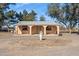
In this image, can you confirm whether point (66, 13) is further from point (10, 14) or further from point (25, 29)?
point (10, 14)

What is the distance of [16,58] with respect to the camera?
23.3 ft

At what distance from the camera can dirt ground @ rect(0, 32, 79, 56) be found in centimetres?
723

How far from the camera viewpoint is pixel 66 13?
24.6ft

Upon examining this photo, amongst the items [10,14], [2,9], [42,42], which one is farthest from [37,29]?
[2,9]

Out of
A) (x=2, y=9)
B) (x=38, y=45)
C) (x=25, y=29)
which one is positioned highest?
(x=2, y=9)

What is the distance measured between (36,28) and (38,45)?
0.42 meters

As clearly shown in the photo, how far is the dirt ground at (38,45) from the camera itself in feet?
23.7

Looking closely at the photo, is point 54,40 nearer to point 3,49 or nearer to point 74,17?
point 74,17

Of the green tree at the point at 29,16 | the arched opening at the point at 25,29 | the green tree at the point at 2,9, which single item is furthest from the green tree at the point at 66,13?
the green tree at the point at 2,9

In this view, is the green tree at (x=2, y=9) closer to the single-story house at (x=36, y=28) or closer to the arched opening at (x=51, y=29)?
the single-story house at (x=36, y=28)

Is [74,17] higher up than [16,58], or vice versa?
[74,17]

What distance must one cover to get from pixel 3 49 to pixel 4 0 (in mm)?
1053

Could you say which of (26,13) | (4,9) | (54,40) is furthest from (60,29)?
(4,9)

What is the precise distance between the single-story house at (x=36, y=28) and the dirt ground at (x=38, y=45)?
126mm
